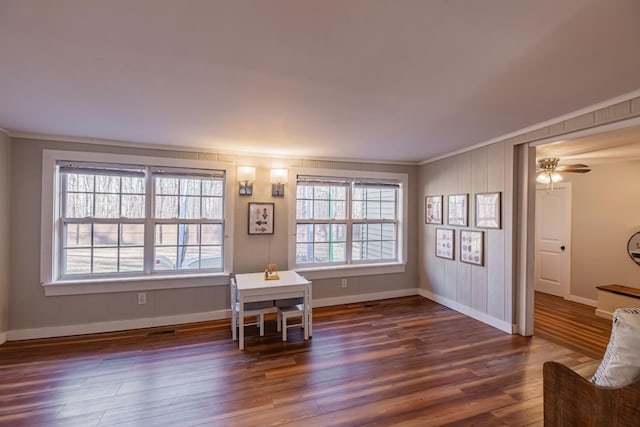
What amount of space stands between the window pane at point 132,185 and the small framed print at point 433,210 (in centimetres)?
410

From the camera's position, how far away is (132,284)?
3.53 metres

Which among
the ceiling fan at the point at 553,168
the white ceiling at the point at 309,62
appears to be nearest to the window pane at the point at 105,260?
the white ceiling at the point at 309,62

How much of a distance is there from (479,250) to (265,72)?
11.0ft

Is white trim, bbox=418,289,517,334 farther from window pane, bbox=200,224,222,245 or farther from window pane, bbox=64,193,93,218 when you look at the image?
window pane, bbox=64,193,93,218

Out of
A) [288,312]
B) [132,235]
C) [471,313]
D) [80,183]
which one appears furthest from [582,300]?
[80,183]

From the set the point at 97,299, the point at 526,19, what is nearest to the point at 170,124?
the point at 97,299

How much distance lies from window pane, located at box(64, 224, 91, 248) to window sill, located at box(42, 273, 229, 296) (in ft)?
1.41

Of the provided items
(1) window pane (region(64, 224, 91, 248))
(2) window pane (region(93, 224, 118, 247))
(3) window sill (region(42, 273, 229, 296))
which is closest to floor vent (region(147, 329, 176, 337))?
(3) window sill (region(42, 273, 229, 296))

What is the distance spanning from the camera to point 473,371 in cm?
259

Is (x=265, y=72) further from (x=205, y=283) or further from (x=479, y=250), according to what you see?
(x=479, y=250)

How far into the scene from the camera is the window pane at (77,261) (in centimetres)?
343

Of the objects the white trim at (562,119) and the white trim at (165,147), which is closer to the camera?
the white trim at (562,119)

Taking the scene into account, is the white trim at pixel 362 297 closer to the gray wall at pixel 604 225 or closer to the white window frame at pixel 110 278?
the white window frame at pixel 110 278

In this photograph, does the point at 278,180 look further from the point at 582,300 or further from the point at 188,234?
the point at 582,300
